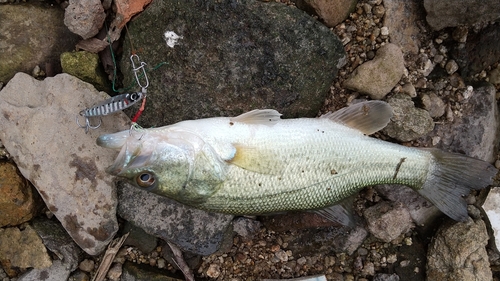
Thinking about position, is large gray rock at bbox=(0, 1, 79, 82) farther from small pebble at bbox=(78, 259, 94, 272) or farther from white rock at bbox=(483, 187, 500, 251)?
white rock at bbox=(483, 187, 500, 251)

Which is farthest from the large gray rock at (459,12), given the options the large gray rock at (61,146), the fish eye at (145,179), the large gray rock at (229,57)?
the large gray rock at (61,146)

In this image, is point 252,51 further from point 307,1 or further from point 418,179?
point 418,179

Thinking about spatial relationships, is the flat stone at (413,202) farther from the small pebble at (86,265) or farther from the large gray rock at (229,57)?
the small pebble at (86,265)

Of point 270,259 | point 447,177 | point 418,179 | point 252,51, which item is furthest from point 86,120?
point 447,177

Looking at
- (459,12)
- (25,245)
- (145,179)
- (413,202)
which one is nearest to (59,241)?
(25,245)

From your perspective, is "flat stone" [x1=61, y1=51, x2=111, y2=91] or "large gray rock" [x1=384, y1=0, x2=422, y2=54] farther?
"large gray rock" [x1=384, y1=0, x2=422, y2=54]

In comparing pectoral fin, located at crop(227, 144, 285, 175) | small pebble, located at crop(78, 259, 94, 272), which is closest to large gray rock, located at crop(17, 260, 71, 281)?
small pebble, located at crop(78, 259, 94, 272)
